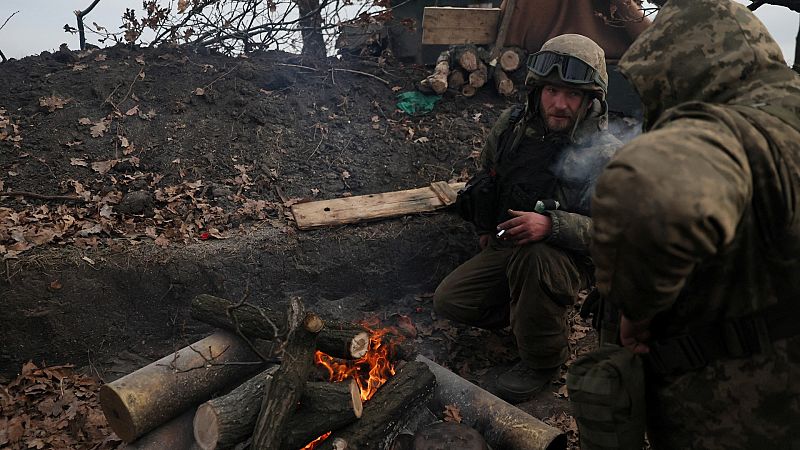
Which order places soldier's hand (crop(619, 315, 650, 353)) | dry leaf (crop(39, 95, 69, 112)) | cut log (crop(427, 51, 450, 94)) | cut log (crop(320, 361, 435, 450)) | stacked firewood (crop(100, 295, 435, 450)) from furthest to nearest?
cut log (crop(427, 51, 450, 94))
dry leaf (crop(39, 95, 69, 112))
cut log (crop(320, 361, 435, 450))
stacked firewood (crop(100, 295, 435, 450))
soldier's hand (crop(619, 315, 650, 353))

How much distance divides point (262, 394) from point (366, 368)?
0.96 meters

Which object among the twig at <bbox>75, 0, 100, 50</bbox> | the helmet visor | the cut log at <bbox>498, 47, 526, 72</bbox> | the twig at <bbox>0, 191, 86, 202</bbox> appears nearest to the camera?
the helmet visor

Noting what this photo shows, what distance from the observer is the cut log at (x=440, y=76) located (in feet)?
25.9

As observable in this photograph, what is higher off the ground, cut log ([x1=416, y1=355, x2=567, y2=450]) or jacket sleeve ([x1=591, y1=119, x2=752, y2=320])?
jacket sleeve ([x1=591, y1=119, x2=752, y2=320])

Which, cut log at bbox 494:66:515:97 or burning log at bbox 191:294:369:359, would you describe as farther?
cut log at bbox 494:66:515:97

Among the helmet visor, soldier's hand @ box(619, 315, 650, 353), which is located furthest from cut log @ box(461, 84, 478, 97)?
soldier's hand @ box(619, 315, 650, 353)

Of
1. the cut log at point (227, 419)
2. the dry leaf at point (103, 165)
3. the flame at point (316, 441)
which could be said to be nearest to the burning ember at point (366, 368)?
the flame at point (316, 441)

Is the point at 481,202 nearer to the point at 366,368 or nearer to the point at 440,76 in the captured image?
the point at 366,368

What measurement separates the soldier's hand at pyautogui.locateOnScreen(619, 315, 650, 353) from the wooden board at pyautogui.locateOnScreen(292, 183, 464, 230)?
356 cm

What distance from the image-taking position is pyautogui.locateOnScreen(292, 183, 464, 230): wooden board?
5.62 m

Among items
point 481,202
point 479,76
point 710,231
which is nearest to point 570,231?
point 481,202

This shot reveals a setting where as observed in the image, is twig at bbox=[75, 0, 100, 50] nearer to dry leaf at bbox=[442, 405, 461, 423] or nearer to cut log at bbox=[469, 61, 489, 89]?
cut log at bbox=[469, 61, 489, 89]

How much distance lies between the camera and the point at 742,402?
83.1 inches

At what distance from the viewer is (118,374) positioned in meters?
4.60
